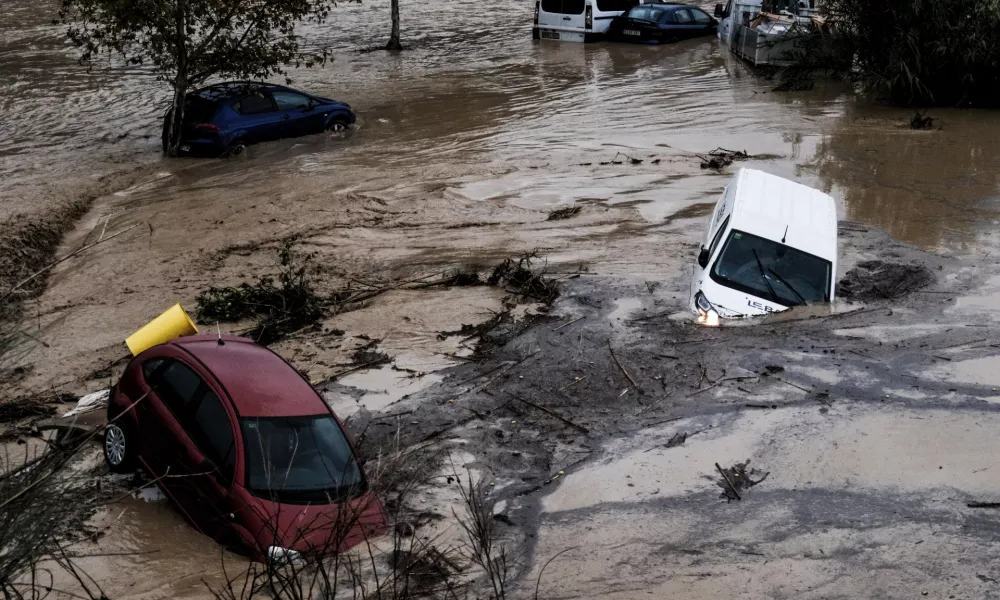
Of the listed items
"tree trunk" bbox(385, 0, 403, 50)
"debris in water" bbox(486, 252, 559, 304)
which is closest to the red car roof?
"debris in water" bbox(486, 252, 559, 304)

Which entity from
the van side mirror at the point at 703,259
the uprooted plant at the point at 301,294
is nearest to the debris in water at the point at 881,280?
the van side mirror at the point at 703,259

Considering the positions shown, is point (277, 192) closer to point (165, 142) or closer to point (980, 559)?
point (165, 142)

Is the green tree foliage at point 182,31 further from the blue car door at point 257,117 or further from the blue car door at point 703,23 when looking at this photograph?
the blue car door at point 703,23

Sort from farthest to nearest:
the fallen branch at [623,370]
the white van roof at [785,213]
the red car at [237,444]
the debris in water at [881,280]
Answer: the debris in water at [881,280] → the white van roof at [785,213] → the fallen branch at [623,370] → the red car at [237,444]

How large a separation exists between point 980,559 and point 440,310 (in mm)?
6543

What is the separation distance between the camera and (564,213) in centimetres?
1567

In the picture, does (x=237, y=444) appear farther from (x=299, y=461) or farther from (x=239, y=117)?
(x=239, y=117)

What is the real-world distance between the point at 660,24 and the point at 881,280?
1860 cm

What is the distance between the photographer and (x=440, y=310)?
1216 cm

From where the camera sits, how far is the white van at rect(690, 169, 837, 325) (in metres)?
11.1

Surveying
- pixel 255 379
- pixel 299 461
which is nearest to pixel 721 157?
pixel 255 379

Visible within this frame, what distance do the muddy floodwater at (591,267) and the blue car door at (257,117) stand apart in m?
0.29

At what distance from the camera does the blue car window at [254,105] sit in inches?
748

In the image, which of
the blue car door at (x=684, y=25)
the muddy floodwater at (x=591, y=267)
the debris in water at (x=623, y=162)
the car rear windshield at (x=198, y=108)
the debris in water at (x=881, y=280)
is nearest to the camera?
the muddy floodwater at (x=591, y=267)
